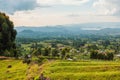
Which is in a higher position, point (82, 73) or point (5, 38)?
point (5, 38)

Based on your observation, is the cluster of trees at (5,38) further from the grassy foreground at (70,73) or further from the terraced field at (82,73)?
the terraced field at (82,73)

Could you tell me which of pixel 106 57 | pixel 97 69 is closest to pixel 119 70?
pixel 97 69

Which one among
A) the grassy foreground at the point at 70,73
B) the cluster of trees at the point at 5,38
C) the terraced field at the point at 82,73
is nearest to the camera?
the terraced field at the point at 82,73

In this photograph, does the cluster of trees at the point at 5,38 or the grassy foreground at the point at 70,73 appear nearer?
the grassy foreground at the point at 70,73

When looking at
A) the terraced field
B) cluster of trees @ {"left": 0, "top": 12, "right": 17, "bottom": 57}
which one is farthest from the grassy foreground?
cluster of trees @ {"left": 0, "top": 12, "right": 17, "bottom": 57}

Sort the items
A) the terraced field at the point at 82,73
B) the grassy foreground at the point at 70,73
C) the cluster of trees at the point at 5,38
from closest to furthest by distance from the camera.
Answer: the terraced field at the point at 82,73, the grassy foreground at the point at 70,73, the cluster of trees at the point at 5,38

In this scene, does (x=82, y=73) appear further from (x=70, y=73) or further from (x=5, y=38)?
(x=5, y=38)

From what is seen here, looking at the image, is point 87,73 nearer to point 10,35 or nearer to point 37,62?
point 37,62

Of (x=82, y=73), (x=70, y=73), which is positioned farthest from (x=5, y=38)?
(x=82, y=73)

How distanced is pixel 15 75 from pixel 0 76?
4.63 meters

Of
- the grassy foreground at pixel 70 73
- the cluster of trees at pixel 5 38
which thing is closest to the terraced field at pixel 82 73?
the grassy foreground at pixel 70 73

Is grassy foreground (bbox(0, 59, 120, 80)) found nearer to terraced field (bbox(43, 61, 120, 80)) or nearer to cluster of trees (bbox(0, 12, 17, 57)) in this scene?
terraced field (bbox(43, 61, 120, 80))

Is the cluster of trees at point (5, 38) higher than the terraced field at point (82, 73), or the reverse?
the cluster of trees at point (5, 38)

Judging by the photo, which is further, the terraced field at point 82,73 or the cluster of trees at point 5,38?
the cluster of trees at point 5,38
